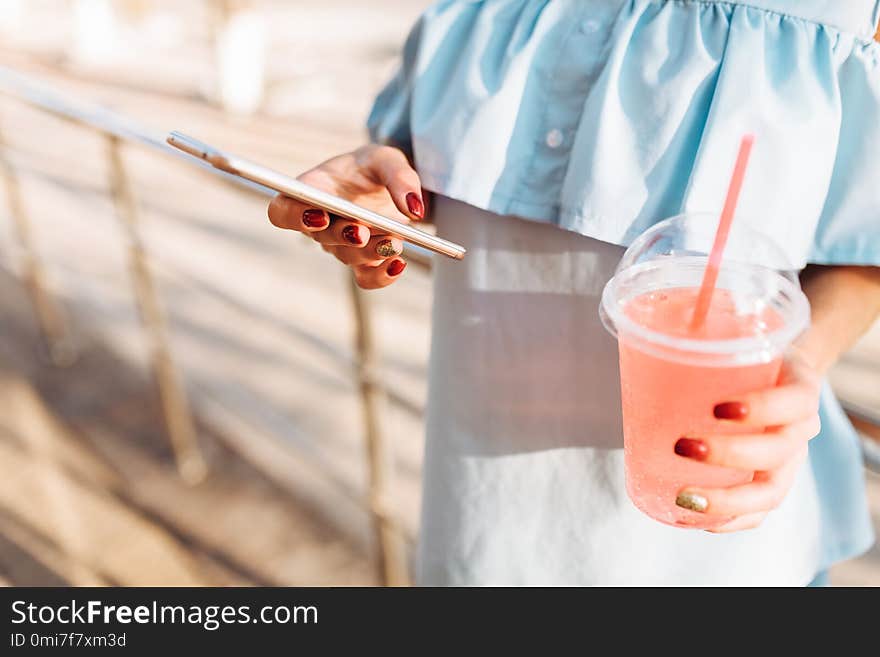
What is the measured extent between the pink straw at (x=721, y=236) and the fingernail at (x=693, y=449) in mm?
84

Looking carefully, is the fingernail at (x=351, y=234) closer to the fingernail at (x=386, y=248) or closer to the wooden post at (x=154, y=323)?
the fingernail at (x=386, y=248)

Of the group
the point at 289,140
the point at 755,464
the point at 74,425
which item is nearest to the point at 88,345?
the point at 74,425

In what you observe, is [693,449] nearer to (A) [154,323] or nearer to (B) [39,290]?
(A) [154,323]

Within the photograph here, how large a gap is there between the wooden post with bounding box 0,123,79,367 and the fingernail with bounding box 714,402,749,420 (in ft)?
7.53

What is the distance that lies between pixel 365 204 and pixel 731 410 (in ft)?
1.35

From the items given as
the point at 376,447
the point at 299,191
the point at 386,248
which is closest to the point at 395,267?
the point at 386,248

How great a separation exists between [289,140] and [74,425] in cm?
320

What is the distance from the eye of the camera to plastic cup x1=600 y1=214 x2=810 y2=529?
0.56m

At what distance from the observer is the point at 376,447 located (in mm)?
1541

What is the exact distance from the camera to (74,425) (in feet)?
7.48
